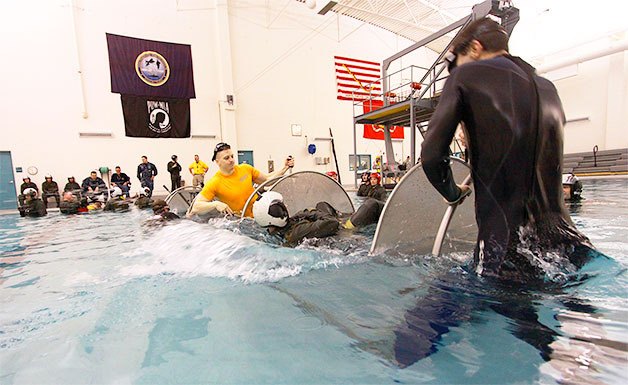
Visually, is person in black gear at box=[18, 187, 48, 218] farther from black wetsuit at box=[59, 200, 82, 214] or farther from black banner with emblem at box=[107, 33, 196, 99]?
black banner with emblem at box=[107, 33, 196, 99]

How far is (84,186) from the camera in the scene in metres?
9.49

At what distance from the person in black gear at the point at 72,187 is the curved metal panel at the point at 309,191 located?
8.90 meters

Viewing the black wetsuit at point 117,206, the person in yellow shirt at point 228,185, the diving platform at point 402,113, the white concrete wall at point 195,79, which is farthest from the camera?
the white concrete wall at point 195,79

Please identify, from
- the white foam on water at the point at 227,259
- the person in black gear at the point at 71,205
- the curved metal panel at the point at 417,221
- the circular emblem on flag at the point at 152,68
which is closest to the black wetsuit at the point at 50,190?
the person in black gear at the point at 71,205

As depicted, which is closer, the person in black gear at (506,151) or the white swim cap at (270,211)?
the person in black gear at (506,151)

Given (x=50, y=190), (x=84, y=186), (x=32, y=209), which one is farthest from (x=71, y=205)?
(x=50, y=190)

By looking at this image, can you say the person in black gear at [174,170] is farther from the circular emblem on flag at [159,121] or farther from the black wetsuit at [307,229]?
the black wetsuit at [307,229]

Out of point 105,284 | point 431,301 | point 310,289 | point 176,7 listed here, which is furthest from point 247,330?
point 176,7

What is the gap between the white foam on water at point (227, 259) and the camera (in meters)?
1.96

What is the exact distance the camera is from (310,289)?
1.60 meters

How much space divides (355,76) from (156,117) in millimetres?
9249

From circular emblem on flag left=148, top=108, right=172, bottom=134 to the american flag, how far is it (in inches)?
305

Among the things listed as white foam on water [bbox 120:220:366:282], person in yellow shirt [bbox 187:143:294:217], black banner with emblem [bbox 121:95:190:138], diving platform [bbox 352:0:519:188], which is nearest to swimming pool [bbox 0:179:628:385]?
white foam on water [bbox 120:220:366:282]

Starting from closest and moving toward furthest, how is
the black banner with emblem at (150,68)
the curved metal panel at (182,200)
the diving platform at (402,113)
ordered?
the curved metal panel at (182,200) → the diving platform at (402,113) → the black banner with emblem at (150,68)
